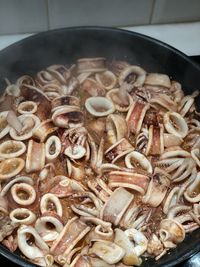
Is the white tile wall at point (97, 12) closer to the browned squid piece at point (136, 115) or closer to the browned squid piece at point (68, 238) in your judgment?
the browned squid piece at point (136, 115)

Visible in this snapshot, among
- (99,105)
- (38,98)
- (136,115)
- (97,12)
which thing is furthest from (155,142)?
(97,12)

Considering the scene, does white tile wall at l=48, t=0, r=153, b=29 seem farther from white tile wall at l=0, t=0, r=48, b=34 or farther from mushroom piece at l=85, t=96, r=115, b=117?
mushroom piece at l=85, t=96, r=115, b=117

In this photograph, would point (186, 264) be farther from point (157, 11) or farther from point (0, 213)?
point (157, 11)

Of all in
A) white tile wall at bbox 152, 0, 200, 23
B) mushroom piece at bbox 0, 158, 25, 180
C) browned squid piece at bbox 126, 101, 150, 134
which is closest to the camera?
mushroom piece at bbox 0, 158, 25, 180

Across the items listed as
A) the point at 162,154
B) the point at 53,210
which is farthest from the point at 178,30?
the point at 53,210

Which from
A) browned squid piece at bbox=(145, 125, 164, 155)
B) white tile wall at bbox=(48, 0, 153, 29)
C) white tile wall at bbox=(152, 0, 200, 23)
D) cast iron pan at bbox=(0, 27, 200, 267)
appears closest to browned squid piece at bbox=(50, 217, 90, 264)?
browned squid piece at bbox=(145, 125, 164, 155)

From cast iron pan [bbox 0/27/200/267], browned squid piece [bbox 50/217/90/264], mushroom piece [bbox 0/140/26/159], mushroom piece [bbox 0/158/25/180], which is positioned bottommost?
browned squid piece [bbox 50/217/90/264]
